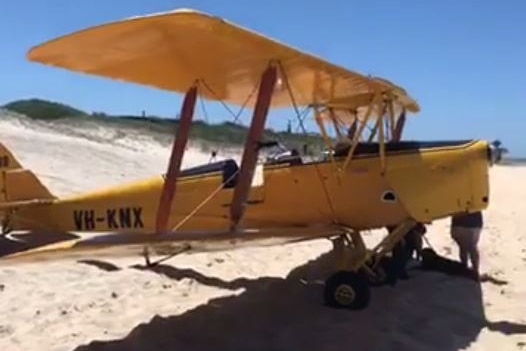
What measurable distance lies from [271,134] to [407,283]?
7.84 ft

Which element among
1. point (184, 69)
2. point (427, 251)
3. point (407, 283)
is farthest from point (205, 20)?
point (427, 251)

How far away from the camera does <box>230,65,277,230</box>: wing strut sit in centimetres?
674

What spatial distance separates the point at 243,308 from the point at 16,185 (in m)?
3.38

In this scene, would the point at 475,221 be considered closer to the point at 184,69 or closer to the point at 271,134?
the point at 271,134

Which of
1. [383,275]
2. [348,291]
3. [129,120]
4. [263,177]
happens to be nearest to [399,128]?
[383,275]

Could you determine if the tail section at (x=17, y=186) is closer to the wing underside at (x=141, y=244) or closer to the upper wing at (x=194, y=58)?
the upper wing at (x=194, y=58)

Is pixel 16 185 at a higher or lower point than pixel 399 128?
lower

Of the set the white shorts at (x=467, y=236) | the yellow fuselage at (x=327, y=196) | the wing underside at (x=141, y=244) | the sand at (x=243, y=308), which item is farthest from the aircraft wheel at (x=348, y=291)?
the white shorts at (x=467, y=236)

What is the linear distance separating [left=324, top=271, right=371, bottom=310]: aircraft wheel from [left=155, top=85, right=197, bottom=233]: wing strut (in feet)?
5.61

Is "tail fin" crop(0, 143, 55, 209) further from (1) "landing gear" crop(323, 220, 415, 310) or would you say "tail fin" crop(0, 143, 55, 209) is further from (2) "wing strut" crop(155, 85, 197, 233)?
(1) "landing gear" crop(323, 220, 415, 310)

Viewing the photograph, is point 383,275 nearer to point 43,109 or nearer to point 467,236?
point 467,236

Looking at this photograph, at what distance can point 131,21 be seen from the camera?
229 inches

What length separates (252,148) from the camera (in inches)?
265

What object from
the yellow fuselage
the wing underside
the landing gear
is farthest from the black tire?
the wing underside
